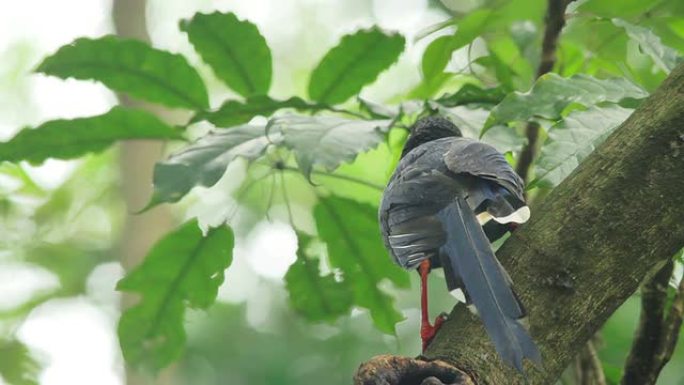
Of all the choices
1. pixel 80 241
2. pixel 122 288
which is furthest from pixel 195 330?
pixel 122 288

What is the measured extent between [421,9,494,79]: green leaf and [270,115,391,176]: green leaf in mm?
558

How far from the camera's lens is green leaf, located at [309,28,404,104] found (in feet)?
8.81

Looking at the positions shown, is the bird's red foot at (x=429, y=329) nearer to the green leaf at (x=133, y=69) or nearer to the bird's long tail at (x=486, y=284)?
the bird's long tail at (x=486, y=284)

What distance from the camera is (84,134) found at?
2.66 meters

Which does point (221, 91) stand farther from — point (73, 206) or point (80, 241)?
point (73, 206)

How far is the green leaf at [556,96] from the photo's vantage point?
2086mm

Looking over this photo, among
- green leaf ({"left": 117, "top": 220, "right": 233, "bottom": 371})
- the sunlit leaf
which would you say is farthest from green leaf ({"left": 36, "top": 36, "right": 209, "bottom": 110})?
the sunlit leaf

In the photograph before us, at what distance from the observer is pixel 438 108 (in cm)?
237

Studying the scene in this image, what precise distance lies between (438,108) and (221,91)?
6315 mm

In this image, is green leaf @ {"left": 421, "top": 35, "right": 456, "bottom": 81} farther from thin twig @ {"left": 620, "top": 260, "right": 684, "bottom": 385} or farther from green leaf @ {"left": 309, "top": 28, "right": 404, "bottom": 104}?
thin twig @ {"left": 620, "top": 260, "right": 684, "bottom": 385}

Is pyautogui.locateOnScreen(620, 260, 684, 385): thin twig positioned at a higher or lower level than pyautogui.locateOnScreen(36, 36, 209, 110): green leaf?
lower

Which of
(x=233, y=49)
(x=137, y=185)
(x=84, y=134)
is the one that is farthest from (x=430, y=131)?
(x=137, y=185)

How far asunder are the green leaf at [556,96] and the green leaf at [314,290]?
3.14 feet

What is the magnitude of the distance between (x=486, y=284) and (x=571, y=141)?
21.7 inches
